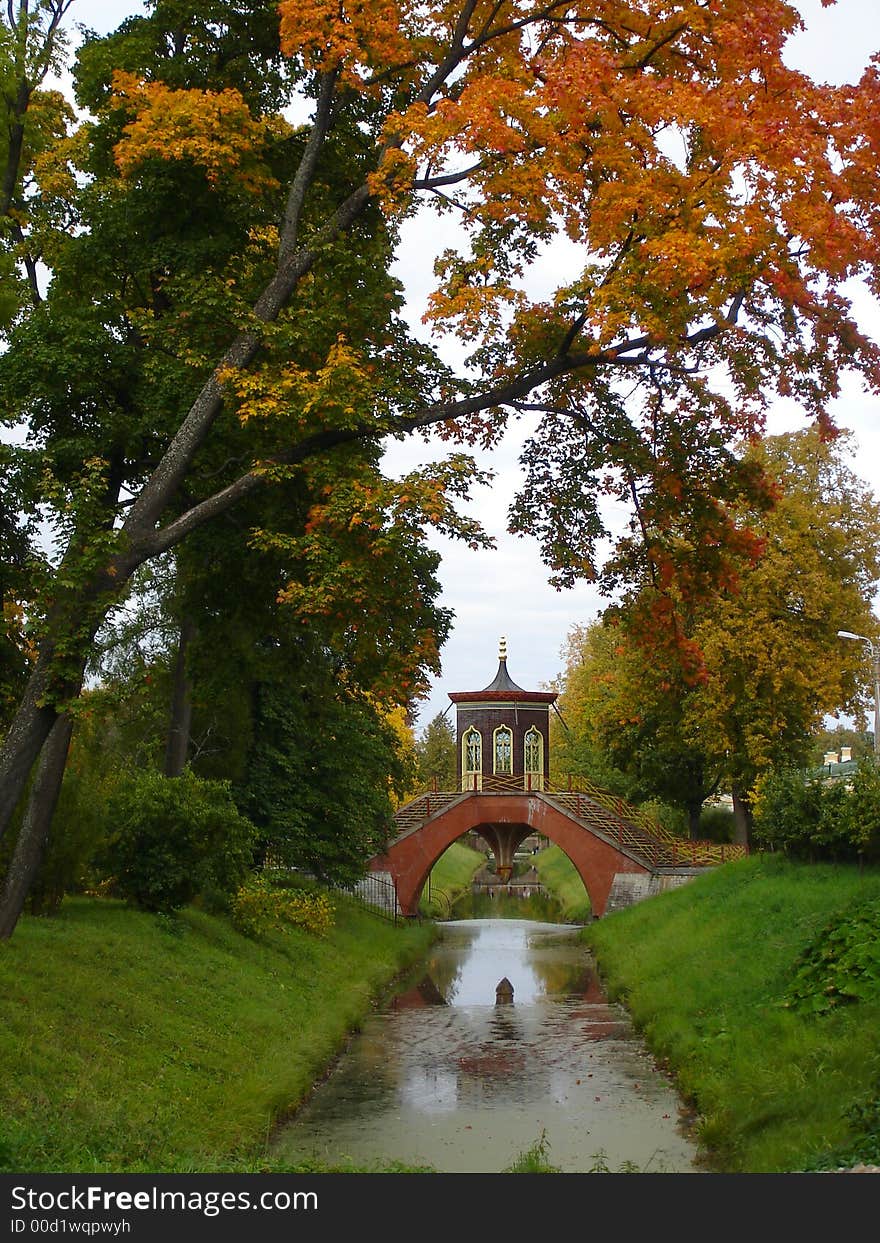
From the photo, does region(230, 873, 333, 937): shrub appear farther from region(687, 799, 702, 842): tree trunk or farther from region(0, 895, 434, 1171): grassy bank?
region(687, 799, 702, 842): tree trunk

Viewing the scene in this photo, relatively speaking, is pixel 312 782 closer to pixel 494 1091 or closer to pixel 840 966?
pixel 494 1091

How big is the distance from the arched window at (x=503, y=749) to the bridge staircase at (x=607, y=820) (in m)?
1.75

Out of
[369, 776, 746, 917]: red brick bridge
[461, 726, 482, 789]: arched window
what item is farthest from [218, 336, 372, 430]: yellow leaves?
[461, 726, 482, 789]: arched window

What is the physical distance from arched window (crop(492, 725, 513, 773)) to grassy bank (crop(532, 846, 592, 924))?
5.99m

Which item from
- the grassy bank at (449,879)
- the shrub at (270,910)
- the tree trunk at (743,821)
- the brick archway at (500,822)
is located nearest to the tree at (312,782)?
the shrub at (270,910)

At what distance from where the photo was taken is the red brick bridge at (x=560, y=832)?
39.6m

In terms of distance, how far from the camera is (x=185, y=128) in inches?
519

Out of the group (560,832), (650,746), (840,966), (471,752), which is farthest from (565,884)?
(840,966)

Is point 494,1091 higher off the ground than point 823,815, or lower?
lower

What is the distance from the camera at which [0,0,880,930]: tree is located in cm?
1132

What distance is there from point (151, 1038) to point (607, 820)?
2860 cm

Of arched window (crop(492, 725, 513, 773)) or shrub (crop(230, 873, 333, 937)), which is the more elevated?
arched window (crop(492, 725, 513, 773))

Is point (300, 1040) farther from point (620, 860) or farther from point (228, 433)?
point (620, 860)
